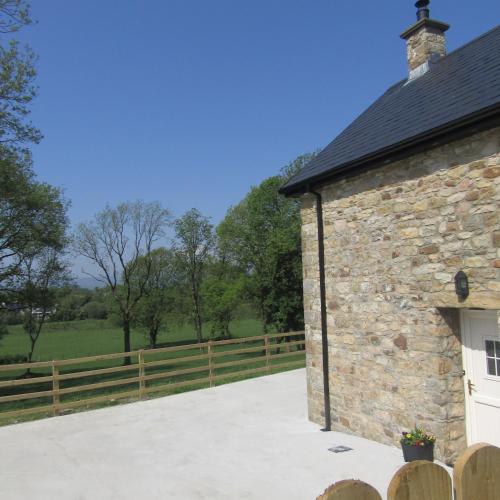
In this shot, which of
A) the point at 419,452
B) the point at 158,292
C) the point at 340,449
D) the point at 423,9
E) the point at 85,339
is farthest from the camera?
the point at 85,339

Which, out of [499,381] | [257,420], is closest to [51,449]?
[257,420]

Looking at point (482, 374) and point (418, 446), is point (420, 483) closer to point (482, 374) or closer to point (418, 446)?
point (418, 446)

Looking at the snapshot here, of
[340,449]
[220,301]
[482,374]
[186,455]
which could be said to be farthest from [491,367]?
[220,301]

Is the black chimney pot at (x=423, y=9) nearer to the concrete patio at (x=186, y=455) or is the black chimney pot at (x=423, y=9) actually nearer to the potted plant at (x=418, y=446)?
the potted plant at (x=418, y=446)

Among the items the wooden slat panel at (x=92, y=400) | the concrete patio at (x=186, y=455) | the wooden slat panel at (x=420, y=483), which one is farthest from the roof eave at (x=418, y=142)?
the wooden slat panel at (x=92, y=400)

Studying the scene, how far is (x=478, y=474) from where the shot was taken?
1.42 metres

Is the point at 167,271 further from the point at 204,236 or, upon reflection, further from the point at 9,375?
the point at 9,375

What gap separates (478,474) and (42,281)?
21.3 m

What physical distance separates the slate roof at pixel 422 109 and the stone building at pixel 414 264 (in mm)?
29

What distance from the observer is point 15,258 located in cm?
1753

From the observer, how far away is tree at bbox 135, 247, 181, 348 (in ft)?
99.0

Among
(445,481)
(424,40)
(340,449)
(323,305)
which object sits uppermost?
(424,40)

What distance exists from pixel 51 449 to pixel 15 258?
12.6 meters

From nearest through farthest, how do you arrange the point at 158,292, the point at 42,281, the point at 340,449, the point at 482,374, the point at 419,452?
the point at 419,452 → the point at 482,374 → the point at 340,449 → the point at 42,281 → the point at 158,292
